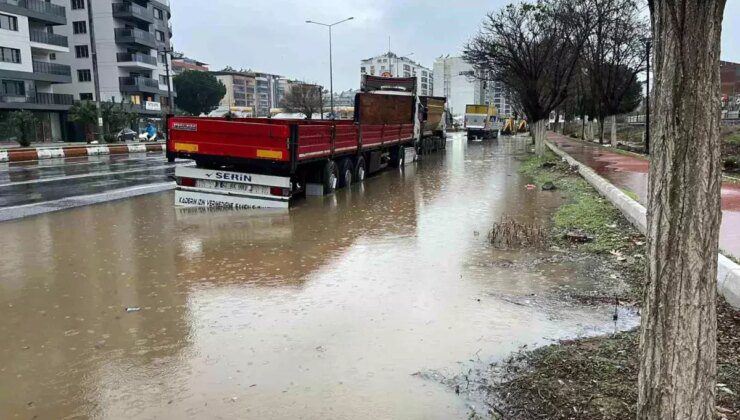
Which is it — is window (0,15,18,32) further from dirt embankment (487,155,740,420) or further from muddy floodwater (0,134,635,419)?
dirt embankment (487,155,740,420)

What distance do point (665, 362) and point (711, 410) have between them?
0.32 m

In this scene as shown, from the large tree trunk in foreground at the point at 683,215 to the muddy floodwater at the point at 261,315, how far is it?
4.35ft

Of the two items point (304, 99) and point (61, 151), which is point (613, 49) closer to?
point (61, 151)

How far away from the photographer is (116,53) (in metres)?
Answer: 62.9

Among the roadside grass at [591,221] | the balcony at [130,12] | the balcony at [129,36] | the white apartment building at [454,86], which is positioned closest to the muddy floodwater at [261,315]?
the roadside grass at [591,221]

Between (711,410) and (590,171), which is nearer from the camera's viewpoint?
(711,410)

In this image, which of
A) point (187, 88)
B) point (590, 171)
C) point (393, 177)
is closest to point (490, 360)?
point (590, 171)

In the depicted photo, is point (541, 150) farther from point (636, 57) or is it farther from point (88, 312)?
point (88, 312)

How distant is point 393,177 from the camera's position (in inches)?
774

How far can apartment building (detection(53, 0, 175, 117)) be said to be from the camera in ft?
200

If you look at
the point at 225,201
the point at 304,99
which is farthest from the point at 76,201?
the point at 304,99

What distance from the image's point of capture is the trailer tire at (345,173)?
52.2ft

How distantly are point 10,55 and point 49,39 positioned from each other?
19.3ft

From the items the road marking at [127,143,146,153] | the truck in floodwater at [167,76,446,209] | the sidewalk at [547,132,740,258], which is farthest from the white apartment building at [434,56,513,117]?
the truck in floodwater at [167,76,446,209]
